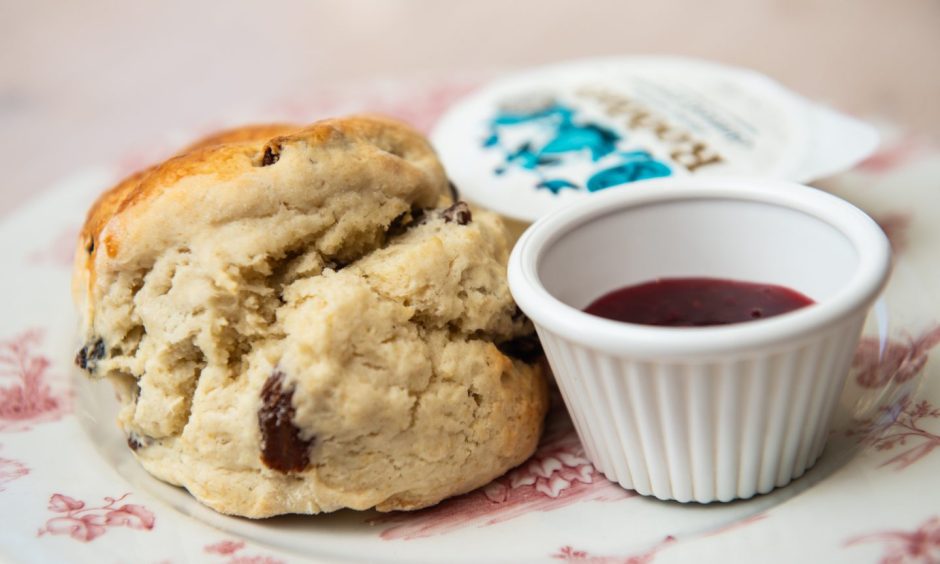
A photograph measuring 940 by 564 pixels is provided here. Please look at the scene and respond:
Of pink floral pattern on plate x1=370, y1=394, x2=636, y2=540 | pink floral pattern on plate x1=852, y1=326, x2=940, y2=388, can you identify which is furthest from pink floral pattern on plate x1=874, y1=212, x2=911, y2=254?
pink floral pattern on plate x1=370, y1=394, x2=636, y2=540

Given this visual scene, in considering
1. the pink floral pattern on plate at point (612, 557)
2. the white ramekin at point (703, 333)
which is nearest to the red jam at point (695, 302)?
the white ramekin at point (703, 333)

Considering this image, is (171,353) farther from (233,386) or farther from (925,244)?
(925,244)

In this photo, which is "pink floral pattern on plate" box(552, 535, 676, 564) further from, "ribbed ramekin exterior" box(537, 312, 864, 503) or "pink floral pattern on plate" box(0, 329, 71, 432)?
"pink floral pattern on plate" box(0, 329, 71, 432)

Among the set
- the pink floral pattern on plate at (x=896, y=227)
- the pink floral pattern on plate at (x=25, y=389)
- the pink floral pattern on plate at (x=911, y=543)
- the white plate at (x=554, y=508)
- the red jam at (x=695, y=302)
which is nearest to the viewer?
the pink floral pattern on plate at (x=911, y=543)

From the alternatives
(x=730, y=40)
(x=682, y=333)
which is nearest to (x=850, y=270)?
(x=682, y=333)

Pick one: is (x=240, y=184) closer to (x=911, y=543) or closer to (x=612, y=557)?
(x=612, y=557)

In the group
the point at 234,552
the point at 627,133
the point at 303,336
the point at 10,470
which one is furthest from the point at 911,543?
the point at 10,470

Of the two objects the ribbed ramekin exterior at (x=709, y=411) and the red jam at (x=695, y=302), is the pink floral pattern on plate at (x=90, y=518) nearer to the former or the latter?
the ribbed ramekin exterior at (x=709, y=411)
